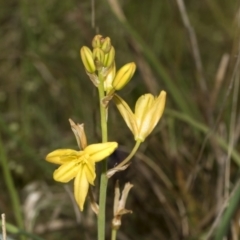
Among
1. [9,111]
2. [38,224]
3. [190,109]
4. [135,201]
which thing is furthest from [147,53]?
[9,111]

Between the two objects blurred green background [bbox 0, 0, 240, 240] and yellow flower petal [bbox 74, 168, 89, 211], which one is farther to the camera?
blurred green background [bbox 0, 0, 240, 240]

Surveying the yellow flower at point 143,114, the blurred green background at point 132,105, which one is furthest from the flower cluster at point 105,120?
the blurred green background at point 132,105

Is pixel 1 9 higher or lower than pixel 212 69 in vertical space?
higher

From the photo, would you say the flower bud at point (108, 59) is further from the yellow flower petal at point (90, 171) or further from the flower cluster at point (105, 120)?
the yellow flower petal at point (90, 171)

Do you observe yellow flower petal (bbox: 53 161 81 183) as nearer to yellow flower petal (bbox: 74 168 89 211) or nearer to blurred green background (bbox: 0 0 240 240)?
yellow flower petal (bbox: 74 168 89 211)

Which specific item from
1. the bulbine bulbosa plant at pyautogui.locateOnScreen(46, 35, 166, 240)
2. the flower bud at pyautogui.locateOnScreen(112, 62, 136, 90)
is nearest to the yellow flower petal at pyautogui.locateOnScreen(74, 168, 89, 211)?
the bulbine bulbosa plant at pyautogui.locateOnScreen(46, 35, 166, 240)

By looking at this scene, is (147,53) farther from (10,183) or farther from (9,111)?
(9,111)

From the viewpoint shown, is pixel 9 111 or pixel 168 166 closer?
pixel 168 166
